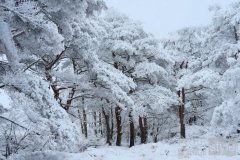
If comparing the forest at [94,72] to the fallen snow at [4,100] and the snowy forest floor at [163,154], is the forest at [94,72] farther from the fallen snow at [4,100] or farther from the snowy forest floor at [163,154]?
the snowy forest floor at [163,154]

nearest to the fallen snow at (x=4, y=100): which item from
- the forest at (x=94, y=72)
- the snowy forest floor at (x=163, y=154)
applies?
the forest at (x=94, y=72)

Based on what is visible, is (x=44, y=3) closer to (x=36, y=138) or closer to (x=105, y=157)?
(x=36, y=138)

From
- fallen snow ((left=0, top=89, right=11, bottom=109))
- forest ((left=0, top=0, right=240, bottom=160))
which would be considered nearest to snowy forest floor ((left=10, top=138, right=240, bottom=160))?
forest ((left=0, top=0, right=240, bottom=160))

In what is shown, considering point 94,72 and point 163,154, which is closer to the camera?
point 94,72

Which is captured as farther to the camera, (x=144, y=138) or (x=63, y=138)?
(x=144, y=138)

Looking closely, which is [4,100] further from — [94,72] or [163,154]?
[163,154]

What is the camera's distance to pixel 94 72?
47.8ft

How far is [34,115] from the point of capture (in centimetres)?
816

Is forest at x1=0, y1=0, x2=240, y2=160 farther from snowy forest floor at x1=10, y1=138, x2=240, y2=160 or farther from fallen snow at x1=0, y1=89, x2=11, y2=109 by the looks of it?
snowy forest floor at x1=10, y1=138, x2=240, y2=160

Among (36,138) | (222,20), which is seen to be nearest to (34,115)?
(36,138)

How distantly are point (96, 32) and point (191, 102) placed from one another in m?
15.9

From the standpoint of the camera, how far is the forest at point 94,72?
8250 millimetres

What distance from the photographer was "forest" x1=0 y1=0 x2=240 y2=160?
27.1 ft

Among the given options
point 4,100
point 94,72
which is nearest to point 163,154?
point 94,72
